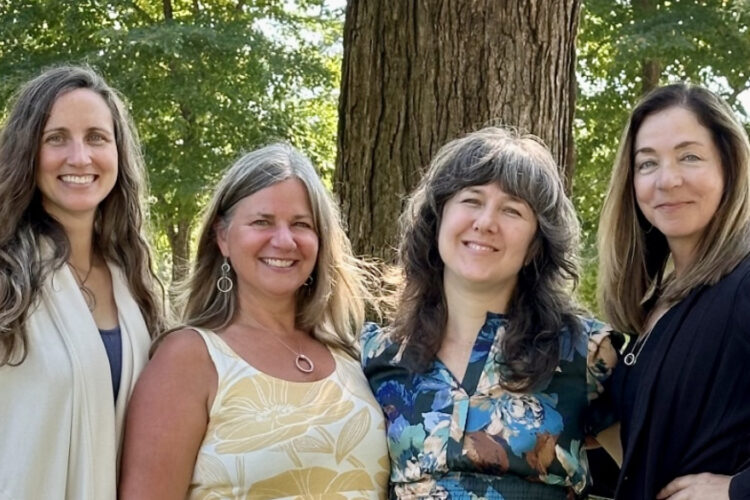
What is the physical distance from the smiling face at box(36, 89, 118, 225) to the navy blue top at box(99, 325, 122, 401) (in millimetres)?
402

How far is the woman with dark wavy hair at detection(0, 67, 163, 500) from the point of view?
2.80 metres

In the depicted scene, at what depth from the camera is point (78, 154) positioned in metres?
3.07

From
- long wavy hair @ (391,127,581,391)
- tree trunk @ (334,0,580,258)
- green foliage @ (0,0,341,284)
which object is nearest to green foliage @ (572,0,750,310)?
green foliage @ (0,0,341,284)

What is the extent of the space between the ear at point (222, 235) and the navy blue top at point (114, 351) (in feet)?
1.37

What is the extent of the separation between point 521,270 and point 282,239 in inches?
30.4

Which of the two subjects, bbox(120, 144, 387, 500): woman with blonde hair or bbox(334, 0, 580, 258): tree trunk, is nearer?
bbox(120, 144, 387, 500): woman with blonde hair

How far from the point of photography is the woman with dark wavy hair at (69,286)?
110 inches

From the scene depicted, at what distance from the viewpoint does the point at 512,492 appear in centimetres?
288

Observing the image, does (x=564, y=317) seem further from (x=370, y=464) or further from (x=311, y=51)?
(x=311, y=51)

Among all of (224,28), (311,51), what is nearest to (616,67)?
(311,51)

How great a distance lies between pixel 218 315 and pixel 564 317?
3.64ft

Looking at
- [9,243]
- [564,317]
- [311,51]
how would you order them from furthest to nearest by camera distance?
[311,51] → [564,317] → [9,243]

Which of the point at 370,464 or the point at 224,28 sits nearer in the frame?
the point at 370,464

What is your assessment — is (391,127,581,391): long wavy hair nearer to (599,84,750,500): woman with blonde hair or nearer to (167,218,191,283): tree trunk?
(599,84,750,500): woman with blonde hair
